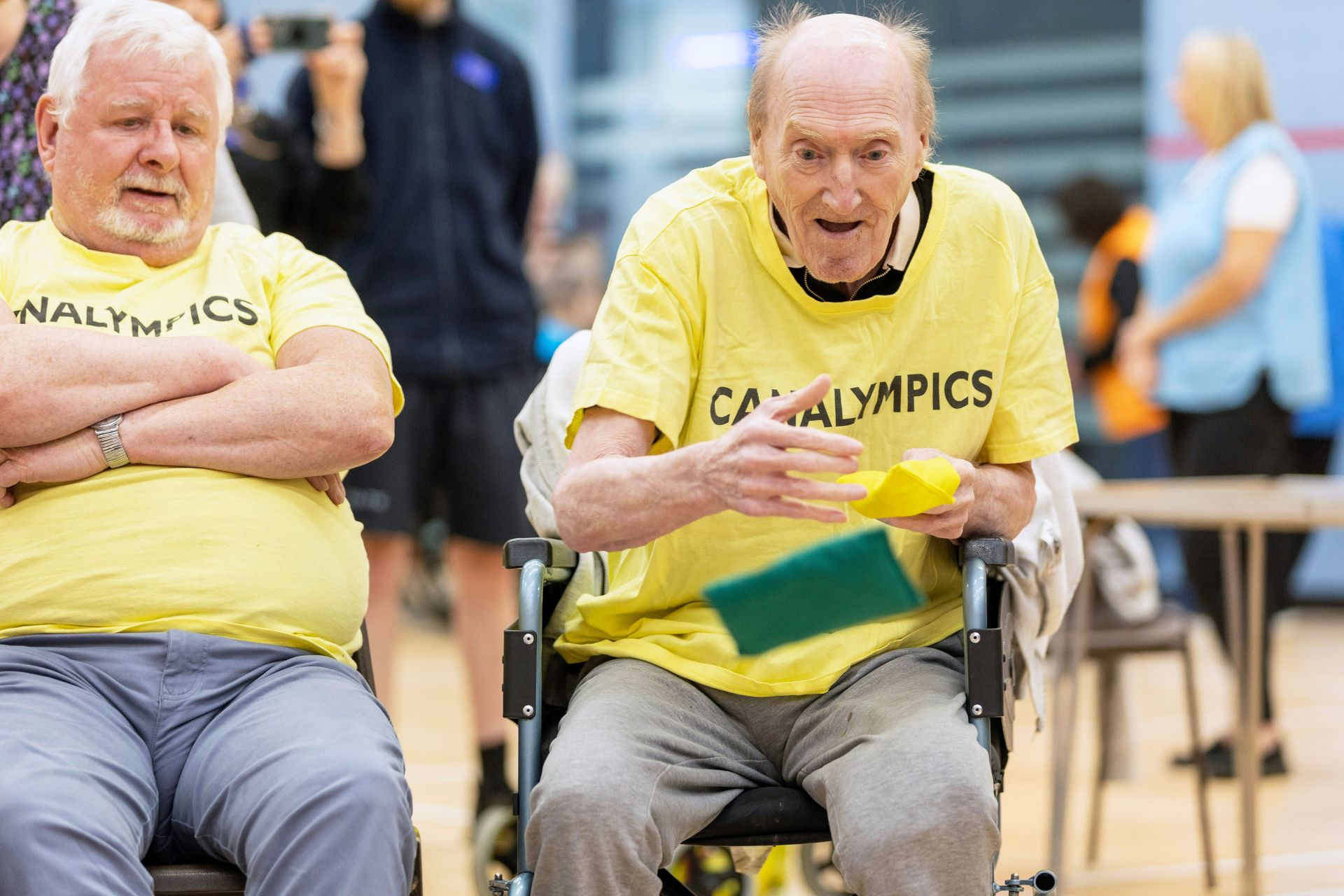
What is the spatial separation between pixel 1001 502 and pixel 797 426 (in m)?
0.28

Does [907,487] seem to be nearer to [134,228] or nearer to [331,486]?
[331,486]

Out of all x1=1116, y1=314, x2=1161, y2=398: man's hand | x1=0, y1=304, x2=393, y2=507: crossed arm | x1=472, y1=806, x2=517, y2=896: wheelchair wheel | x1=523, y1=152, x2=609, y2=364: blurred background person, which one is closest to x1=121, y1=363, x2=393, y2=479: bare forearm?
x1=0, y1=304, x2=393, y2=507: crossed arm

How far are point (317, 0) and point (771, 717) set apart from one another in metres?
8.29

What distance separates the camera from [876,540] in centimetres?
166

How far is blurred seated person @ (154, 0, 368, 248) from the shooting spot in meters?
3.45

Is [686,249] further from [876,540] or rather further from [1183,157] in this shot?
[1183,157]

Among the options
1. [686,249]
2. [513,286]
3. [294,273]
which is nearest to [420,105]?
[513,286]

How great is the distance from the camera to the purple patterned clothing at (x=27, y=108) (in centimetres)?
249

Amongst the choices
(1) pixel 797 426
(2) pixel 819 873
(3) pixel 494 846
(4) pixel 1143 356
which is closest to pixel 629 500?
(1) pixel 797 426

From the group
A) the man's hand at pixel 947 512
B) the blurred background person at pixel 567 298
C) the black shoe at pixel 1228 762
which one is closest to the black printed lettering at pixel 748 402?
the man's hand at pixel 947 512

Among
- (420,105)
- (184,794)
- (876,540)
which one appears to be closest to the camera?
(876,540)

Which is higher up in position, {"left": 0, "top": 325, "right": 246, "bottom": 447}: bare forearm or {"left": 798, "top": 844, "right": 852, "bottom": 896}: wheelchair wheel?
{"left": 0, "top": 325, "right": 246, "bottom": 447}: bare forearm

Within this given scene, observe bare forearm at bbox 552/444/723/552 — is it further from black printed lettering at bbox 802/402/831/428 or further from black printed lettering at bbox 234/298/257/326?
black printed lettering at bbox 234/298/257/326

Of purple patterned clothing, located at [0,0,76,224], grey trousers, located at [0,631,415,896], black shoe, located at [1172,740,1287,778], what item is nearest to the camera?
grey trousers, located at [0,631,415,896]
